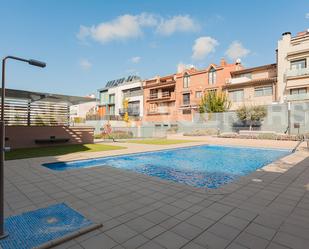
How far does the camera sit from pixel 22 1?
9.73 m

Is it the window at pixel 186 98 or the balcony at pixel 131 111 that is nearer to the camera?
the window at pixel 186 98

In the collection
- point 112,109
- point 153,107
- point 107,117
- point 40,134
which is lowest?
point 40,134

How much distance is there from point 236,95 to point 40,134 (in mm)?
25903

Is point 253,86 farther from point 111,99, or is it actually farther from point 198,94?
point 111,99

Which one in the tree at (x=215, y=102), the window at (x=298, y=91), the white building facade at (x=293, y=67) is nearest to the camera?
the white building facade at (x=293, y=67)

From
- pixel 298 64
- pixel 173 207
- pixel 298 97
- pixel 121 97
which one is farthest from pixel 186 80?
pixel 173 207

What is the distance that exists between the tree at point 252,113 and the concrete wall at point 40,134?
60.3ft

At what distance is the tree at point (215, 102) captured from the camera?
27375 mm

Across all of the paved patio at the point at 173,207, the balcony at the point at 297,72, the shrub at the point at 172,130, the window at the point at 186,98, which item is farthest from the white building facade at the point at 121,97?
the paved patio at the point at 173,207

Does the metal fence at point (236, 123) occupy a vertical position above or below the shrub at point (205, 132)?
above

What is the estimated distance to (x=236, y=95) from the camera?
1147 inches

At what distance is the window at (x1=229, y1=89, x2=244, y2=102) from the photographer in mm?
28625

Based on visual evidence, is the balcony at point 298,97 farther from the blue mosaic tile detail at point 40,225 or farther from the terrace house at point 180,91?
the blue mosaic tile detail at point 40,225

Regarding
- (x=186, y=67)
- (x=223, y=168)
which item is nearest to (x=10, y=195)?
(x=223, y=168)
